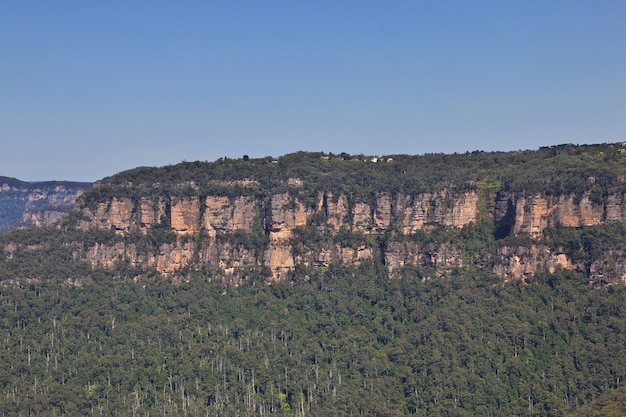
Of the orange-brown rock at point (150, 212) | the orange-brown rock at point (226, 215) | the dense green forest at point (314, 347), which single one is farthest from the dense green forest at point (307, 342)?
the orange-brown rock at point (150, 212)

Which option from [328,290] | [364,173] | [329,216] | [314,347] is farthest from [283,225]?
[314,347]

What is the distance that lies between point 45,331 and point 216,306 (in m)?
24.3

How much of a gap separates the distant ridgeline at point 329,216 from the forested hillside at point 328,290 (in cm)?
30

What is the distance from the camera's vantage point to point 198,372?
12750cm

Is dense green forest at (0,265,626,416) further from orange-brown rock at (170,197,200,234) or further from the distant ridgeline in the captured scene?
orange-brown rock at (170,197,200,234)

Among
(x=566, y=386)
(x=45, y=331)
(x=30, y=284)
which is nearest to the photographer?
(x=566, y=386)

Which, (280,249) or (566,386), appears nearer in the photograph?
(566,386)

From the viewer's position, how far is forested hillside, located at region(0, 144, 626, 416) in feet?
404

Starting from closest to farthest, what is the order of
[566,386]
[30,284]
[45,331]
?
[566,386] → [45,331] → [30,284]

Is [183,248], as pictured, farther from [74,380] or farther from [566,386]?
[566,386]

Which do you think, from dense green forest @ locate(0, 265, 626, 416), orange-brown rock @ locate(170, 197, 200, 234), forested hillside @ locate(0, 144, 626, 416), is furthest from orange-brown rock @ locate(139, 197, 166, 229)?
dense green forest @ locate(0, 265, 626, 416)

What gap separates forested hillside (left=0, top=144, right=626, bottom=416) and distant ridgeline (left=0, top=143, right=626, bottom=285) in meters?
0.30

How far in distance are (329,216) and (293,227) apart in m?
5.70

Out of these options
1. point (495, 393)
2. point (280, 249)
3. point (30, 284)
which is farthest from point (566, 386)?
point (30, 284)
